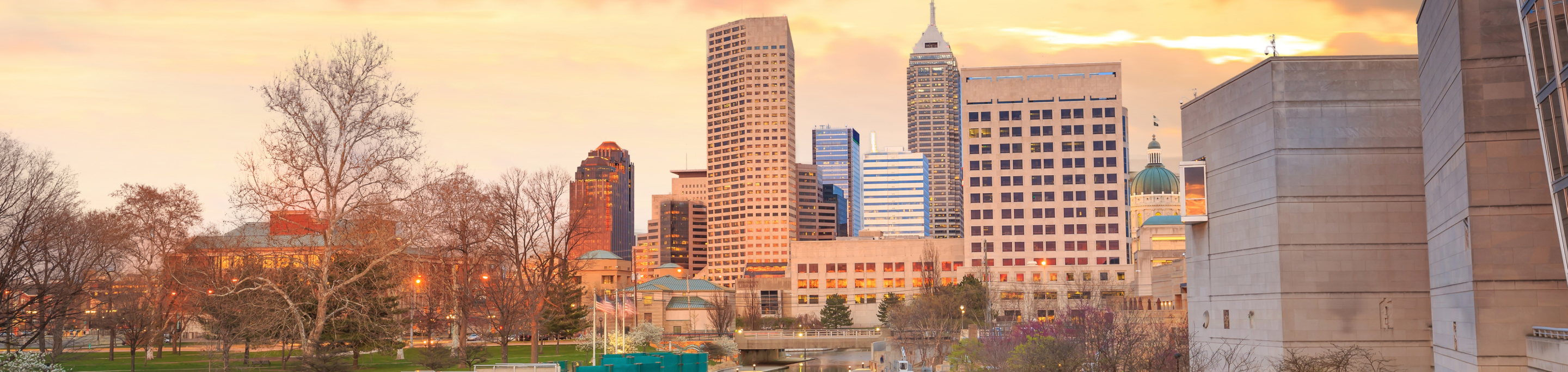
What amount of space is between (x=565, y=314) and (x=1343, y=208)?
204ft

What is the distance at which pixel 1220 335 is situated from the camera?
4522 centimetres

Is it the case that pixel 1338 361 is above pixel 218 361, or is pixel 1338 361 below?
above

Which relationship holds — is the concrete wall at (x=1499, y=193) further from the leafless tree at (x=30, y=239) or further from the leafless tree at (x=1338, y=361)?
the leafless tree at (x=30, y=239)

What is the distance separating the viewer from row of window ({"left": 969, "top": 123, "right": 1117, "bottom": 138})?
472ft

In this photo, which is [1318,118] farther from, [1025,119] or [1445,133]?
[1025,119]

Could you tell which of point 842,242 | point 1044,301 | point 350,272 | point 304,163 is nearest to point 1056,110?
point 1044,301

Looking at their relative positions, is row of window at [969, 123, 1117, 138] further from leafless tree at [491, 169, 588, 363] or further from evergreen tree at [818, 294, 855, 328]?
leafless tree at [491, 169, 588, 363]

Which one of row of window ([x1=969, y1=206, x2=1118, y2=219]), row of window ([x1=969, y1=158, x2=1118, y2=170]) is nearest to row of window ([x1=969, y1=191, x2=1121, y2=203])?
row of window ([x1=969, y1=206, x2=1118, y2=219])

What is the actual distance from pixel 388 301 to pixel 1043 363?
42.0 metres

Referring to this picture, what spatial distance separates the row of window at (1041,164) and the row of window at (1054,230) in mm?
6602

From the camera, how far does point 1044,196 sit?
14438 centimetres

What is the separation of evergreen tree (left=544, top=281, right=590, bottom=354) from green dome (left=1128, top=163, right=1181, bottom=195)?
351 ft

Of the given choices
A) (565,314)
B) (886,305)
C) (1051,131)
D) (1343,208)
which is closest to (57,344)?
(565,314)

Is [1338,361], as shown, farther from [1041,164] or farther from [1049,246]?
[1041,164]
